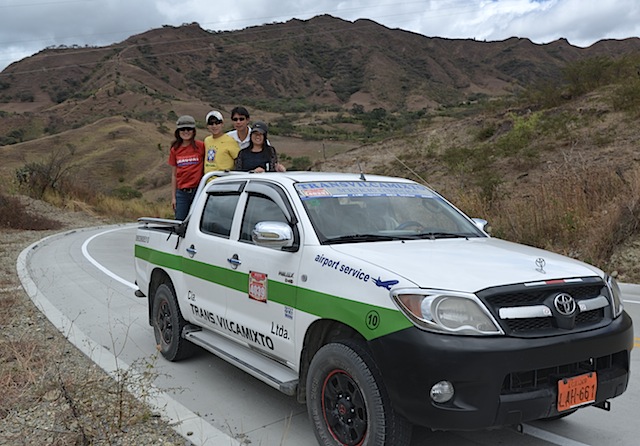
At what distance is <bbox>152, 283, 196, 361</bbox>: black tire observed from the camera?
5.81m

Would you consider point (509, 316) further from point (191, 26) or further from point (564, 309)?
point (191, 26)

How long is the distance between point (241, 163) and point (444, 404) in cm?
482

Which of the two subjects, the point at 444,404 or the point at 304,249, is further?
the point at 304,249

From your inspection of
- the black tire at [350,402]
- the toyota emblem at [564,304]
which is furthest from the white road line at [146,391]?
the toyota emblem at [564,304]

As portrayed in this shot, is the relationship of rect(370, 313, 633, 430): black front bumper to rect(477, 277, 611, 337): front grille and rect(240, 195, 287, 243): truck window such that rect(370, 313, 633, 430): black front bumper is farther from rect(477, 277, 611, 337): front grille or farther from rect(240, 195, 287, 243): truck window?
rect(240, 195, 287, 243): truck window

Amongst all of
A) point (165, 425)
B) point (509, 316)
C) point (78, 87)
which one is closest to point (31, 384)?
point (165, 425)

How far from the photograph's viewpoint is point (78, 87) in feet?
395

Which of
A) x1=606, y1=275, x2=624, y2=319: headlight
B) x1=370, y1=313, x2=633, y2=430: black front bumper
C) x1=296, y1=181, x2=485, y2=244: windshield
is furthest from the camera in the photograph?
x1=296, y1=181, x2=485, y2=244: windshield

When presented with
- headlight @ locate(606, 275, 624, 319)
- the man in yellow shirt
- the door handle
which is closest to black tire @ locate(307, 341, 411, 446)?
the door handle

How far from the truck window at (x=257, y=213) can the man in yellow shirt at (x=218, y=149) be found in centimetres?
262

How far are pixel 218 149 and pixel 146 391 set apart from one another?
141 inches

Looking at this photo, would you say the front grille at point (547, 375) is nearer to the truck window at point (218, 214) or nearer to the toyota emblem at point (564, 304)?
the toyota emblem at point (564, 304)

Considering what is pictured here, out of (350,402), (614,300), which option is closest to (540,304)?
(614,300)

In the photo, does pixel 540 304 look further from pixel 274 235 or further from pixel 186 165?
pixel 186 165
